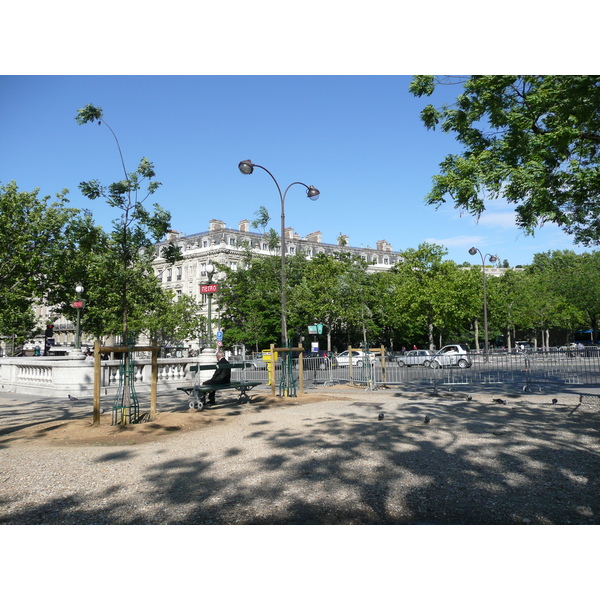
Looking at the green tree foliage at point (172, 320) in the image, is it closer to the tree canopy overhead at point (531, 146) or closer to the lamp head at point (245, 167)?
the lamp head at point (245, 167)

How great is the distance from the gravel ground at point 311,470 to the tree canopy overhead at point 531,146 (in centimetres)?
455

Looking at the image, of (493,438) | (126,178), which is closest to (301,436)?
(493,438)

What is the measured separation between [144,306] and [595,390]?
43714 millimetres

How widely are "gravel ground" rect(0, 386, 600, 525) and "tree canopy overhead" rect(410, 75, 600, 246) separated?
14.9 feet

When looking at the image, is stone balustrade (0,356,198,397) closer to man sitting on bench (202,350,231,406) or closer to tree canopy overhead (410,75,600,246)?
man sitting on bench (202,350,231,406)

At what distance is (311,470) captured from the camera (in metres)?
6.14

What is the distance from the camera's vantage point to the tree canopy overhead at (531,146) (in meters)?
9.96

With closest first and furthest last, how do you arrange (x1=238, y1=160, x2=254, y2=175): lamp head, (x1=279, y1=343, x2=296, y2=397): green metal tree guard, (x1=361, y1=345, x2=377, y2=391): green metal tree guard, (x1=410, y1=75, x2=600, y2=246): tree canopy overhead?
(x1=410, y1=75, x2=600, y2=246): tree canopy overhead → (x1=279, y1=343, x2=296, y2=397): green metal tree guard → (x1=361, y1=345, x2=377, y2=391): green metal tree guard → (x1=238, y1=160, x2=254, y2=175): lamp head

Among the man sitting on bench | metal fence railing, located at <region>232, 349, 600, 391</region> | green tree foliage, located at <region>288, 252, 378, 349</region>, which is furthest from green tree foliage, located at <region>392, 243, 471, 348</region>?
the man sitting on bench

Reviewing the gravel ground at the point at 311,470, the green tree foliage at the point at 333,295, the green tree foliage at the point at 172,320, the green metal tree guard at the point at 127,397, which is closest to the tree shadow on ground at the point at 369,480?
the gravel ground at the point at 311,470

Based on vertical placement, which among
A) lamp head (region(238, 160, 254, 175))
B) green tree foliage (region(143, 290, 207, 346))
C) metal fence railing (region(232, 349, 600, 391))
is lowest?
metal fence railing (region(232, 349, 600, 391))

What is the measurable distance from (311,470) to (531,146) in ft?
29.1

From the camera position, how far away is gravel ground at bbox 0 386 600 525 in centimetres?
468

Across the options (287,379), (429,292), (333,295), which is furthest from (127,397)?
(429,292)
